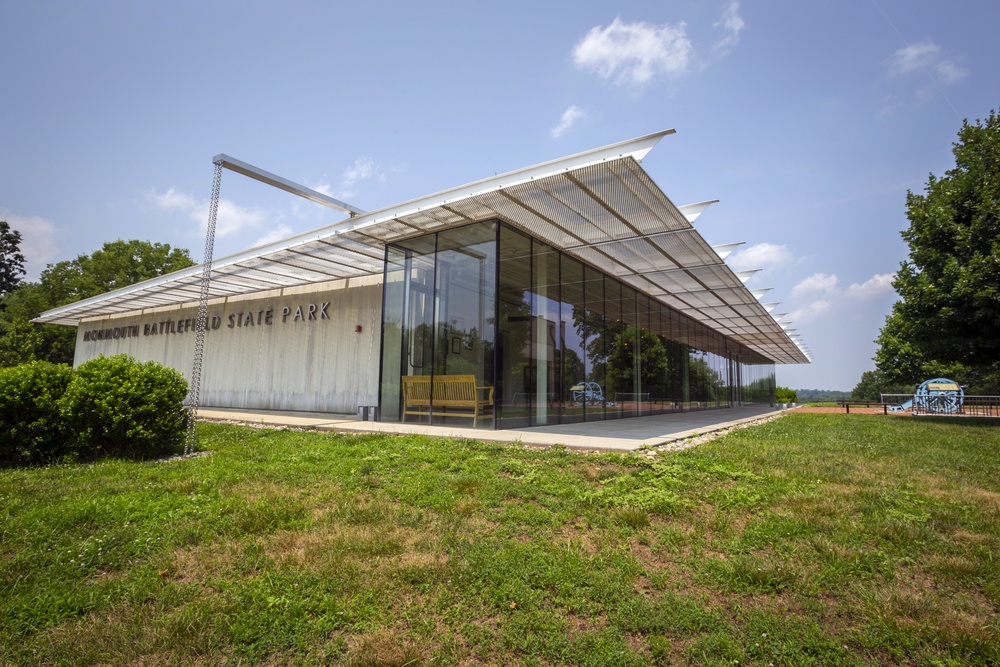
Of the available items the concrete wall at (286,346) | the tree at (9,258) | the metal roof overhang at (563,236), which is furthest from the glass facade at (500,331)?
the tree at (9,258)

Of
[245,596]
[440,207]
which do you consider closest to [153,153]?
[440,207]

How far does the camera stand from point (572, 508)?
3.99 meters

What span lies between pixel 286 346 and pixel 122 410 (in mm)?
10335

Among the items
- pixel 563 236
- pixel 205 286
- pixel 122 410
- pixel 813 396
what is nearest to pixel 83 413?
pixel 122 410

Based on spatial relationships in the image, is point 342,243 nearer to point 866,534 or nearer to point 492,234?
point 492,234

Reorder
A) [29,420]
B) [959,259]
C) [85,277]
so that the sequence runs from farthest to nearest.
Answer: [85,277] < [959,259] < [29,420]

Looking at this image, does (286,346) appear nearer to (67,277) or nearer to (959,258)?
(959,258)

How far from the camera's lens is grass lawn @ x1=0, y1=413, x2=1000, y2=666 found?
2277mm

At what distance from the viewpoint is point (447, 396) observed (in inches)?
410

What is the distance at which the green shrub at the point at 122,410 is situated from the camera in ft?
20.1

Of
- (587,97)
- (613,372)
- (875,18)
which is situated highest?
(875,18)

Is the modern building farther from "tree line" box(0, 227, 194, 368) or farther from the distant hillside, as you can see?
the distant hillside

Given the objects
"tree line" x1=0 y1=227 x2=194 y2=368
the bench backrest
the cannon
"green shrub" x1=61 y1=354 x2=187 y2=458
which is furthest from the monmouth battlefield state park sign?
the cannon

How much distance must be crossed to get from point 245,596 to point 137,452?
498 centimetres
